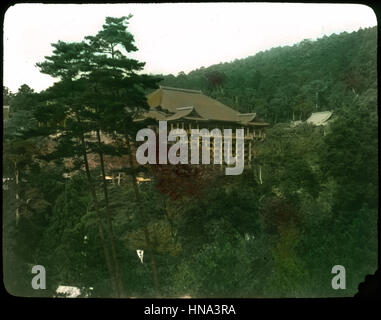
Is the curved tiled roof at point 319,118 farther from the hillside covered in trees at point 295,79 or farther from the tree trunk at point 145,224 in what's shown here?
the tree trunk at point 145,224

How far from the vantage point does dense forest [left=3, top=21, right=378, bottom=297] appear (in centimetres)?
748

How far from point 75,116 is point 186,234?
1601 millimetres

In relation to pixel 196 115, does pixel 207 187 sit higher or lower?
lower

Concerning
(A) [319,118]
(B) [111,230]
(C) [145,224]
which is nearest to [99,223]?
(B) [111,230]

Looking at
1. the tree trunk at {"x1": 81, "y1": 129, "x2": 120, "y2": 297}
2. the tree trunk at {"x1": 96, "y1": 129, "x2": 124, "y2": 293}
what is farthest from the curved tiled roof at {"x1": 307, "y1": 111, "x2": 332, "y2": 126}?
the tree trunk at {"x1": 81, "y1": 129, "x2": 120, "y2": 297}

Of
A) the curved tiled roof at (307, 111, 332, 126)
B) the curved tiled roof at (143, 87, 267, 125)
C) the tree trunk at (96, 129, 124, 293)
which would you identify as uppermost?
the curved tiled roof at (143, 87, 267, 125)

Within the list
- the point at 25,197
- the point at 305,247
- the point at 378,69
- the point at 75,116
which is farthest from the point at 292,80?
the point at 25,197

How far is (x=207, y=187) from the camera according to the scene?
296 inches

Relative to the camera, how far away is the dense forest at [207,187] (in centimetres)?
748

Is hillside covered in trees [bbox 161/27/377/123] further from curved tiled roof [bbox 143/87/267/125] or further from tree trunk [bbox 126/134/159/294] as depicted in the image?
tree trunk [bbox 126/134/159/294]

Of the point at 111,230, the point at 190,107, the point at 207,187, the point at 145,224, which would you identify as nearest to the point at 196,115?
the point at 190,107

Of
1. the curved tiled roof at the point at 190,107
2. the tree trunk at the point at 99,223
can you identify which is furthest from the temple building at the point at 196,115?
the tree trunk at the point at 99,223

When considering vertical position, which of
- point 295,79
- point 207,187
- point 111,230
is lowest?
point 111,230

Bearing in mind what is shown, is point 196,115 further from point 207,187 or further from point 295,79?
point 295,79
